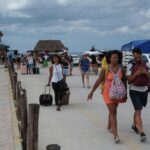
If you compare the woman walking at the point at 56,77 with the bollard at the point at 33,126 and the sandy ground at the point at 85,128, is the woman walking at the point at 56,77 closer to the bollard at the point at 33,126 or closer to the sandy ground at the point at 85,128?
the sandy ground at the point at 85,128

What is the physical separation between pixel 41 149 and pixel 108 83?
176cm

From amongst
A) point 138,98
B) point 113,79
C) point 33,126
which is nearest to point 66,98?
point 138,98

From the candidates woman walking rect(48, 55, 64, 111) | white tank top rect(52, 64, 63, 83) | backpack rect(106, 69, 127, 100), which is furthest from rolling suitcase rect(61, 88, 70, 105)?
backpack rect(106, 69, 127, 100)

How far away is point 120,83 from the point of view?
964cm

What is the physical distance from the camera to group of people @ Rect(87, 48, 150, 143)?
9.60 metres

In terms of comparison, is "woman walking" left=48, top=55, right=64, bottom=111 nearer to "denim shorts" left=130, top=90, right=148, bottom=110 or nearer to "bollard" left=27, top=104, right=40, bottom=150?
"denim shorts" left=130, top=90, right=148, bottom=110

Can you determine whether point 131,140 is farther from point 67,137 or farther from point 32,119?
point 32,119

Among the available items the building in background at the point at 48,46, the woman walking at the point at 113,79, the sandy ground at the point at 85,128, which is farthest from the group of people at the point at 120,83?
the building in background at the point at 48,46

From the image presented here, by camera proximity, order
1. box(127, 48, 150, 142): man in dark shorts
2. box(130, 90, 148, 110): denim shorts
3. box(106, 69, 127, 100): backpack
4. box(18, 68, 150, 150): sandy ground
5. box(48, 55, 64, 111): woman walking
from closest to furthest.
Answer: box(18, 68, 150, 150): sandy ground → box(106, 69, 127, 100): backpack → box(127, 48, 150, 142): man in dark shorts → box(130, 90, 148, 110): denim shorts → box(48, 55, 64, 111): woman walking

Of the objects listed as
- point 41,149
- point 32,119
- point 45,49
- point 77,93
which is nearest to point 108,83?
point 41,149

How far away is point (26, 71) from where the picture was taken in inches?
1614

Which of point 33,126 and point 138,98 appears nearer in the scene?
point 33,126

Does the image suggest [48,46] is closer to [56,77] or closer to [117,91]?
[56,77]

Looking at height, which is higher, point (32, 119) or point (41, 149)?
point (32, 119)
